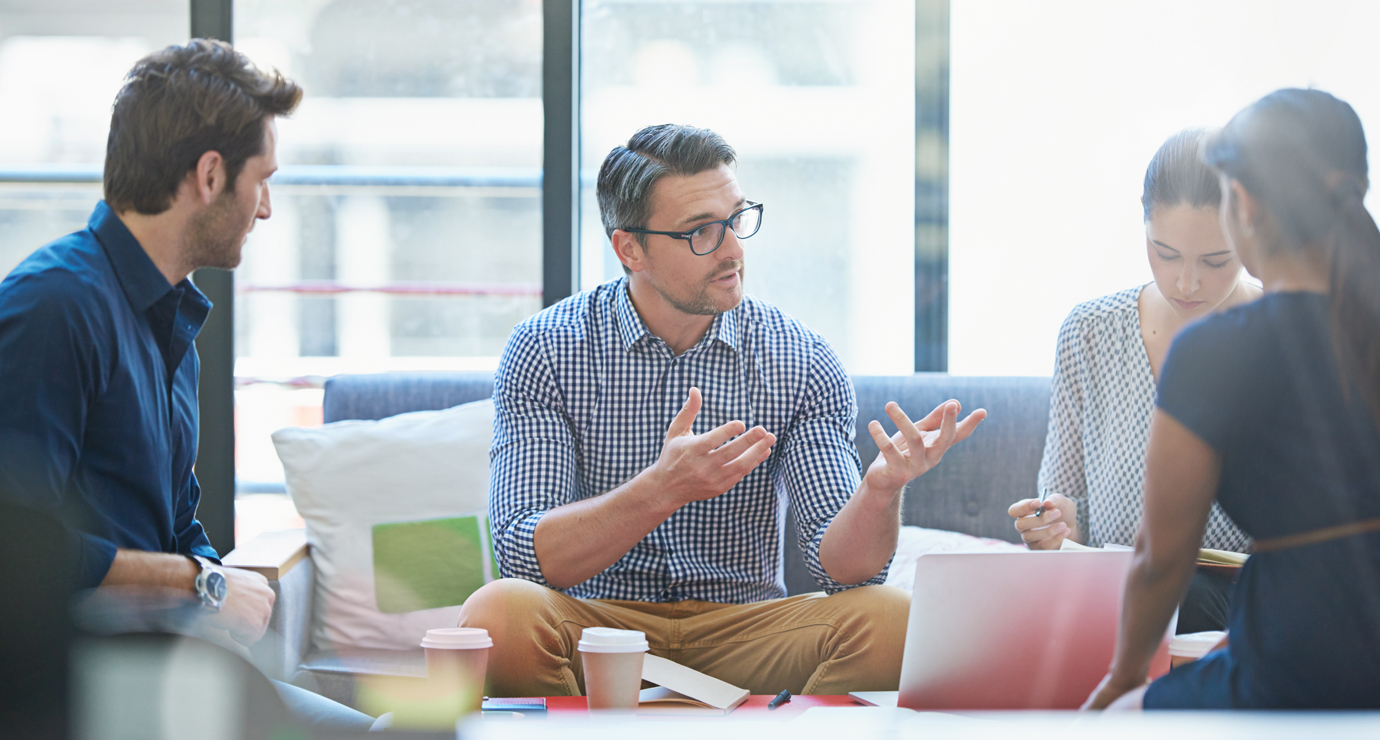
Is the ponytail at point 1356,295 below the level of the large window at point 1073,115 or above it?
below

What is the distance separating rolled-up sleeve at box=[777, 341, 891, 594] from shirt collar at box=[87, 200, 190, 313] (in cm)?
109

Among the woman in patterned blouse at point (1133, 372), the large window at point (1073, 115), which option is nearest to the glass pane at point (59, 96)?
the large window at point (1073, 115)

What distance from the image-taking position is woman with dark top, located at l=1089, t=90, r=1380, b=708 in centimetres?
78

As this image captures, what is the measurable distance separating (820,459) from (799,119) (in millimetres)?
1381

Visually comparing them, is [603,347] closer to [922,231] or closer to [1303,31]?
[922,231]

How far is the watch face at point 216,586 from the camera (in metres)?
1.38

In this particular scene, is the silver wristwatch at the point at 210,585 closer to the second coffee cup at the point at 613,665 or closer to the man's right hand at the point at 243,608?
the man's right hand at the point at 243,608

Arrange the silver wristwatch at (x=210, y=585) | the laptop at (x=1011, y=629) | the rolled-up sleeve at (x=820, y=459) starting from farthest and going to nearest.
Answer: the rolled-up sleeve at (x=820, y=459) < the silver wristwatch at (x=210, y=585) < the laptop at (x=1011, y=629)

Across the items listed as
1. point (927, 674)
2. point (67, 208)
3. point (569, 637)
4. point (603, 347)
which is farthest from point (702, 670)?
point (67, 208)

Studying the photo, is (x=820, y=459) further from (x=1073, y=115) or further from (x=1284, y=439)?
(x=1073, y=115)

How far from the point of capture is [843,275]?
9.52ft

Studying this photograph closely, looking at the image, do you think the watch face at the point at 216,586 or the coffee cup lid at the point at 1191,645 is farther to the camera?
the watch face at the point at 216,586

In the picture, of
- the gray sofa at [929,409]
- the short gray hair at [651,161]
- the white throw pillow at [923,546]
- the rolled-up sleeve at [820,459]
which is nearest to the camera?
the rolled-up sleeve at [820,459]

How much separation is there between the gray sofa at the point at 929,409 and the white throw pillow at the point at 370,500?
0.07 meters
